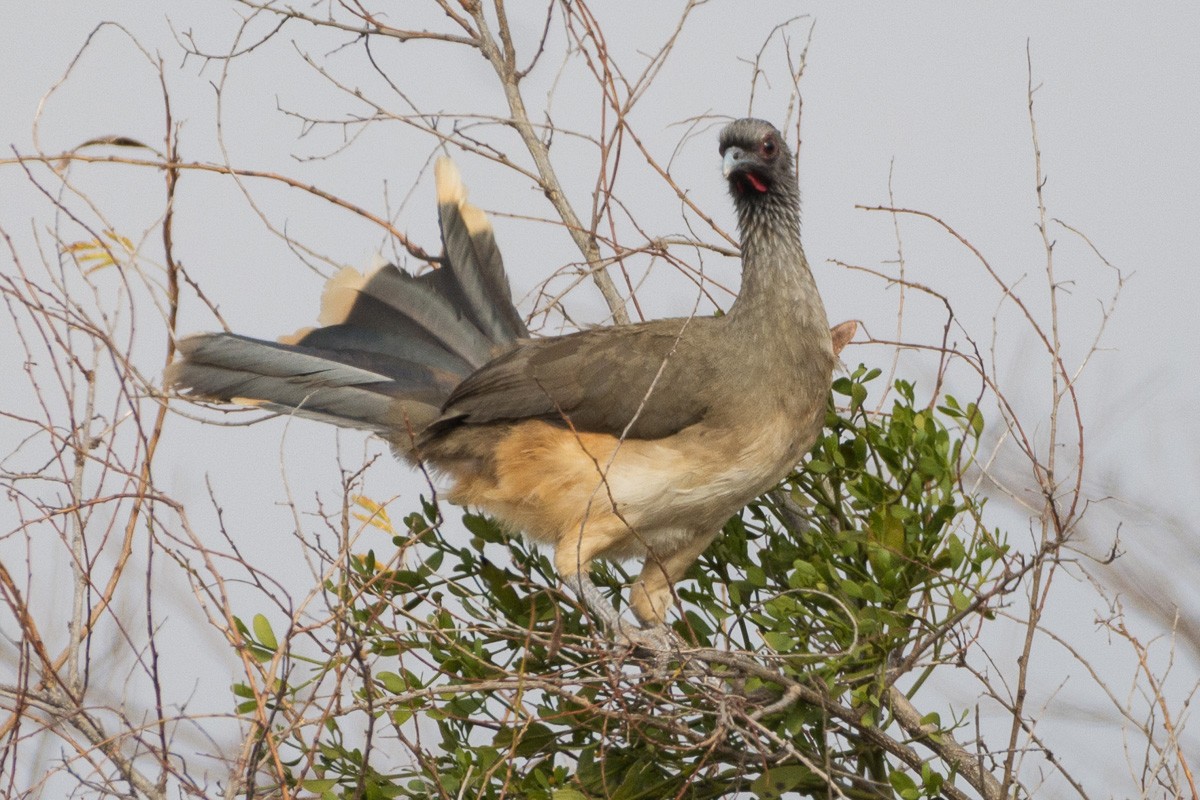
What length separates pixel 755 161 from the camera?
3289 mm

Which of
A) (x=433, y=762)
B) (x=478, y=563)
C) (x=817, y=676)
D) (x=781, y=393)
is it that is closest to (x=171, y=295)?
(x=478, y=563)

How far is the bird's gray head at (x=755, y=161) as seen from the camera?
3.28 m

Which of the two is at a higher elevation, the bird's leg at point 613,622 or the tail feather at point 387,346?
the tail feather at point 387,346

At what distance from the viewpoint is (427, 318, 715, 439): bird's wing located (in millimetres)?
3217

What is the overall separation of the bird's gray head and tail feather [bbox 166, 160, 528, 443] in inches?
31.0

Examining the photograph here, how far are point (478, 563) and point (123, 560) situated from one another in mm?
835

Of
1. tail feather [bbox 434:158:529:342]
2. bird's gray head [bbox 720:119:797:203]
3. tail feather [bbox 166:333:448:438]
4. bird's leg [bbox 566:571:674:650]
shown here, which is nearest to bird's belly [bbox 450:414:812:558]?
bird's leg [bbox 566:571:674:650]

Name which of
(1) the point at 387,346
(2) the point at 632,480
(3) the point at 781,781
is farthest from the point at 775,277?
(3) the point at 781,781

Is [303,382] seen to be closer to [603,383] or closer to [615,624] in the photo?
[603,383]

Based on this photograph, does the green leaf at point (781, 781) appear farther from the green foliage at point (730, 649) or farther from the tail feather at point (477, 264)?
the tail feather at point (477, 264)

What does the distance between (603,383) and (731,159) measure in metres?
0.62

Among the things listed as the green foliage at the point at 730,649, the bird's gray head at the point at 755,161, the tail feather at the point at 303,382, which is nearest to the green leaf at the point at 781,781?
the green foliage at the point at 730,649

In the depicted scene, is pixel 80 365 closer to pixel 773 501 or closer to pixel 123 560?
pixel 123 560

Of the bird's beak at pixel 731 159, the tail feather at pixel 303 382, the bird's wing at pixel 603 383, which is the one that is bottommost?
the bird's wing at pixel 603 383
